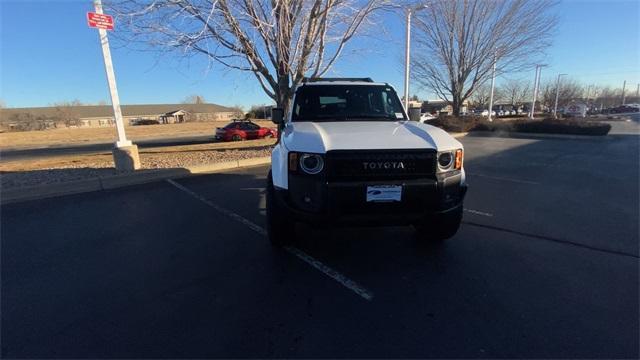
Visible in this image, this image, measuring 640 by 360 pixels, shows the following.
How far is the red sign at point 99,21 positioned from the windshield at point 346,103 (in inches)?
232

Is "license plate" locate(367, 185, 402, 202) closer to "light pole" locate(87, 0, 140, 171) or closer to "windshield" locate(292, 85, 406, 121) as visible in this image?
"windshield" locate(292, 85, 406, 121)

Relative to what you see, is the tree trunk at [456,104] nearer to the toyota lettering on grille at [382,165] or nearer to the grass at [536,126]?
the grass at [536,126]

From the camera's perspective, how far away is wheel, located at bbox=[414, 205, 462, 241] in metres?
3.37

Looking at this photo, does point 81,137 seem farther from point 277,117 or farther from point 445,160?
point 445,160

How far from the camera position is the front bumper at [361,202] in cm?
311

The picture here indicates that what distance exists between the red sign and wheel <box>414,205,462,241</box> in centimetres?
819

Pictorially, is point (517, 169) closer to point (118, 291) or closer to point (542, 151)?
point (542, 151)

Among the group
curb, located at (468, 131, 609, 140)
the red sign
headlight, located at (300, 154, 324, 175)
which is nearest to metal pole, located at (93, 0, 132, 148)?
the red sign

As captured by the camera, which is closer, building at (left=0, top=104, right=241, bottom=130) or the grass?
the grass

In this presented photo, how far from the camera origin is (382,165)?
3172 millimetres

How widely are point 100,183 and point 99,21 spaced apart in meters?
3.69

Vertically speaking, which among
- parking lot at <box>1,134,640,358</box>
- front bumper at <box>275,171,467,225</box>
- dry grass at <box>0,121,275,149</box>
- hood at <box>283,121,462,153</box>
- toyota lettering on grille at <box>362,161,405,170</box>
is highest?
hood at <box>283,121,462,153</box>

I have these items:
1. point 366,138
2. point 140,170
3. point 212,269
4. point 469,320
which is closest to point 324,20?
point 140,170

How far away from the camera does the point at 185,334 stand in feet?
8.29
